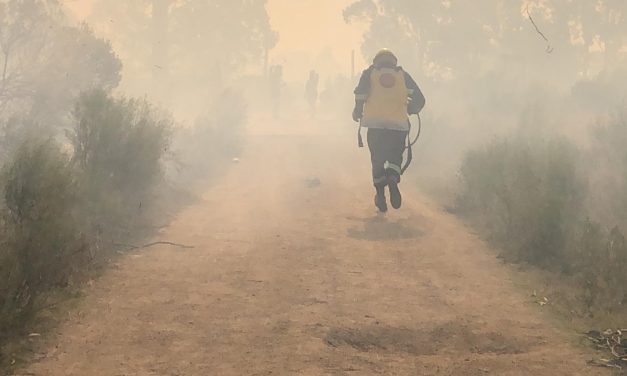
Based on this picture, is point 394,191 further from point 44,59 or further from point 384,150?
point 44,59

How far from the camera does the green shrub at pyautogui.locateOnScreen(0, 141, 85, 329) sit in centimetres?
434

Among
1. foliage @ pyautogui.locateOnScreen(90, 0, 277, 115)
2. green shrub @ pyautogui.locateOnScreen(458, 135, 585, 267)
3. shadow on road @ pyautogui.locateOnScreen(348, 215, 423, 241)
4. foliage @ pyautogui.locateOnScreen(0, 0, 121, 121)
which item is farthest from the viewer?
foliage @ pyautogui.locateOnScreen(90, 0, 277, 115)

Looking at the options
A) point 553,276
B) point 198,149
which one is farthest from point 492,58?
point 553,276

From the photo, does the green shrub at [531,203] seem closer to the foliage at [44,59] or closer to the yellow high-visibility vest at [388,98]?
the yellow high-visibility vest at [388,98]

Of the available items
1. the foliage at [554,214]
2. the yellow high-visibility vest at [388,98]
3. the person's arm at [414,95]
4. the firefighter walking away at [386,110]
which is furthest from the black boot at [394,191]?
the foliage at [554,214]

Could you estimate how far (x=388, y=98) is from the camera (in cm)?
893

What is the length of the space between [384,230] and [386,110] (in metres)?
1.96

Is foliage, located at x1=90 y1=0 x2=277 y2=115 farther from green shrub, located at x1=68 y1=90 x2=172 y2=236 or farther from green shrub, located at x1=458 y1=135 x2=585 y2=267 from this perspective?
green shrub, located at x1=458 y1=135 x2=585 y2=267

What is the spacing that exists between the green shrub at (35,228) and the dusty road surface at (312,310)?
40 cm

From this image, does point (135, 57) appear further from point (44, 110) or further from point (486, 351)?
point (486, 351)

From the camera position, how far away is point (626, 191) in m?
9.24

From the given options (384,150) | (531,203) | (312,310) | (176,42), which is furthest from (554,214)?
(176,42)

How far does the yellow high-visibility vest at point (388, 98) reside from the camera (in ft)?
29.2

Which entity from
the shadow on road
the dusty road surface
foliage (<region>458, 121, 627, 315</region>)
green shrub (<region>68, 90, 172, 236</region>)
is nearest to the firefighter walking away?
the shadow on road
